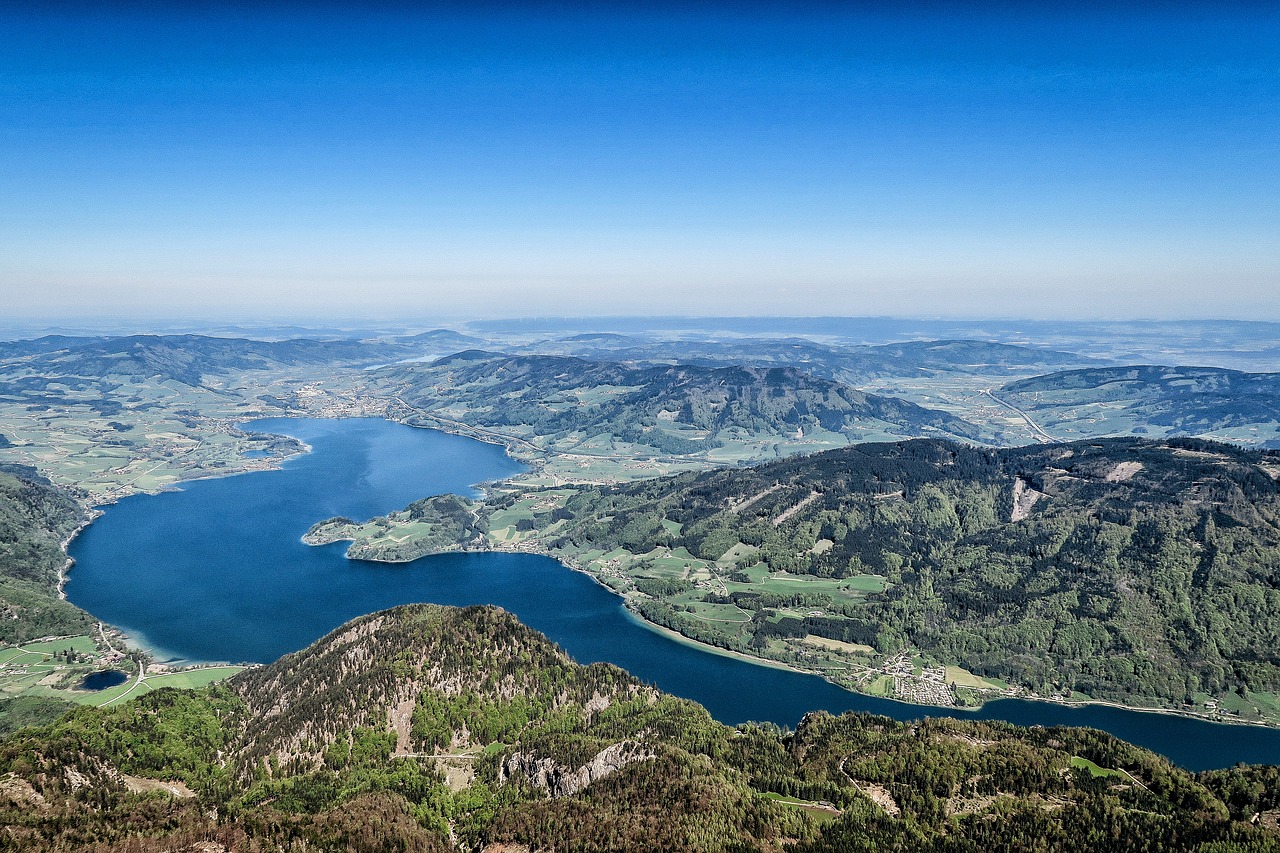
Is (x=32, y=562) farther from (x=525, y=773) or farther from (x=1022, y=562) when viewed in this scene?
(x=1022, y=562)

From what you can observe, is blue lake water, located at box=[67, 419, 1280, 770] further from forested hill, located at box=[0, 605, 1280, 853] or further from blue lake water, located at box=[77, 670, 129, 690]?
forested hill, located at box=[0, 605, 1280, 853]

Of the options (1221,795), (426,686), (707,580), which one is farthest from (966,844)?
(707,580)

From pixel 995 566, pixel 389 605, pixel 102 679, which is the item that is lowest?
pixel 389 605

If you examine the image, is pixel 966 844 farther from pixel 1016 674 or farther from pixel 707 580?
pixel 707 580

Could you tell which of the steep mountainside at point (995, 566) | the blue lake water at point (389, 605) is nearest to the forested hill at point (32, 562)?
the blue lake water at point (389, 605)

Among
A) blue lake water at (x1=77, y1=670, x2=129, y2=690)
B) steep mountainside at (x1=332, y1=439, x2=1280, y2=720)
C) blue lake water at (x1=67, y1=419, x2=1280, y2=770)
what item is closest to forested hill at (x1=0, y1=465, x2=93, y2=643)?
blue lake water at (x1=67, y1=419, x2=1280, y2=770)

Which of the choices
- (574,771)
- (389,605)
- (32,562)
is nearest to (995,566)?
(574,771)

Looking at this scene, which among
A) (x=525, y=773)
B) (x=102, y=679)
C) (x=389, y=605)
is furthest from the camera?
(x=389, y=605)

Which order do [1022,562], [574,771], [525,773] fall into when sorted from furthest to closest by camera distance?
[1022,562]
[525,773]
[574,771]
